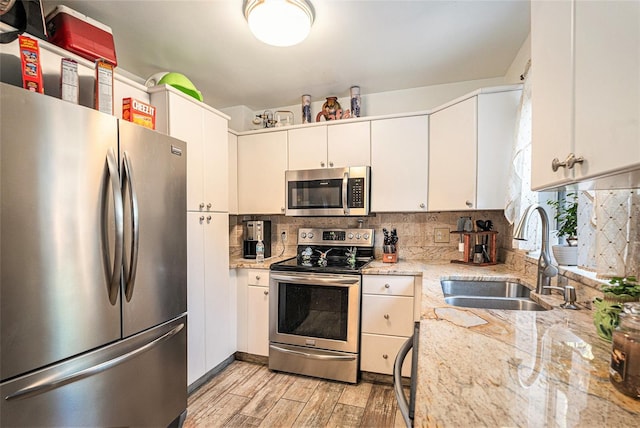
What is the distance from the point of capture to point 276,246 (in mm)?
2951

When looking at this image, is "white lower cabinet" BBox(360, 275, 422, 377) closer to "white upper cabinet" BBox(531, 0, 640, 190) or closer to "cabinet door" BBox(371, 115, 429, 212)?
"cabinet door" BBox(371, 115, 429, 212)

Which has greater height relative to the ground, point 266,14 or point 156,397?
point 266,14

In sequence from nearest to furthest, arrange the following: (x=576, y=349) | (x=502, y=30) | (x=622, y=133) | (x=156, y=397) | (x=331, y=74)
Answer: (x=622, y=133)
(x=576, y=349)
(x=156, y=397)
(x=502, y=30)
(x=331, y=74)

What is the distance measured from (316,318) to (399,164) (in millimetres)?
1419

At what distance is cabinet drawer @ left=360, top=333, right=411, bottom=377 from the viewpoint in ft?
6.66

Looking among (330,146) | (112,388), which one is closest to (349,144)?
(330,146)

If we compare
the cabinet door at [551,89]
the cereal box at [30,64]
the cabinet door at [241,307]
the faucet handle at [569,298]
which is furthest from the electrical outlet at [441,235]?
the cereal box at [30,64]

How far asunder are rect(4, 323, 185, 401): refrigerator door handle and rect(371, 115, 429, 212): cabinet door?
182 centimetres

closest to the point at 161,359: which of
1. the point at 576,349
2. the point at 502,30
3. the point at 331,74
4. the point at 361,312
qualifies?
the point at 361,312

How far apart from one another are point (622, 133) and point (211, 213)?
2137 mm

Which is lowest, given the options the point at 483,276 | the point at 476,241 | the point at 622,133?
the point at 483,276

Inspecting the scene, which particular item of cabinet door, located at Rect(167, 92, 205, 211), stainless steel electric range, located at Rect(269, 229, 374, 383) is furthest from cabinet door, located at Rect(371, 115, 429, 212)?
cabinet door, located at Rect(167, 92, 205, 211)

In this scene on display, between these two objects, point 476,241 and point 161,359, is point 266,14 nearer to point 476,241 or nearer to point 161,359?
point 161,359

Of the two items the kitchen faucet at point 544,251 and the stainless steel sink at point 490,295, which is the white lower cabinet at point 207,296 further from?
the kitchen faucet at point 544,251
